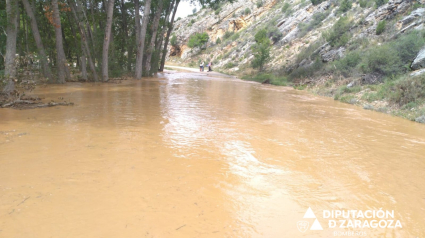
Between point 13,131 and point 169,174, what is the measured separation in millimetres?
3621

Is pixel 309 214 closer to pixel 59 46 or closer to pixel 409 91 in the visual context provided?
pixel 409 91

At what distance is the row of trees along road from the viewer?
1248 centimetres

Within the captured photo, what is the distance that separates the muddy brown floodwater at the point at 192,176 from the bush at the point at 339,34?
53.5ft

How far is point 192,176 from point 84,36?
1489 cm

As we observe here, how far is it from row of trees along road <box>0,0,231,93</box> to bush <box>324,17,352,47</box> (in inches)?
427

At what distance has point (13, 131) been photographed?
547 centimetres

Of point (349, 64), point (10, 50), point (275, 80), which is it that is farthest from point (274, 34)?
point (10, 50)

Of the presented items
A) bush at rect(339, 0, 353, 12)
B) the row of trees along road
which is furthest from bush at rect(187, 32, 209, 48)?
bush at rect(339, 0, 353, 12)

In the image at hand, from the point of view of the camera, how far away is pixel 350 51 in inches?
771

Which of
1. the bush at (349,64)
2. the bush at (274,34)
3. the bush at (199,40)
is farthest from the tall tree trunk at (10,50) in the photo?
the bush at (199,40)

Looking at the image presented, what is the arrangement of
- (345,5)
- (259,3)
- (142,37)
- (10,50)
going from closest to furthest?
(10,50), (142,37), (345,5), (259,3)

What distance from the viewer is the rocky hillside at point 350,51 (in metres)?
13.0

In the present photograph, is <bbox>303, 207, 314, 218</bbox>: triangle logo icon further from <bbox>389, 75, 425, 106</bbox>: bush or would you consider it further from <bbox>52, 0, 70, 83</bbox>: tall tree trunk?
<bbox>52, 0, 70, 83</bbox>: tall tree trunk

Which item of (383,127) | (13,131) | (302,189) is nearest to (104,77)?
(13,131)
